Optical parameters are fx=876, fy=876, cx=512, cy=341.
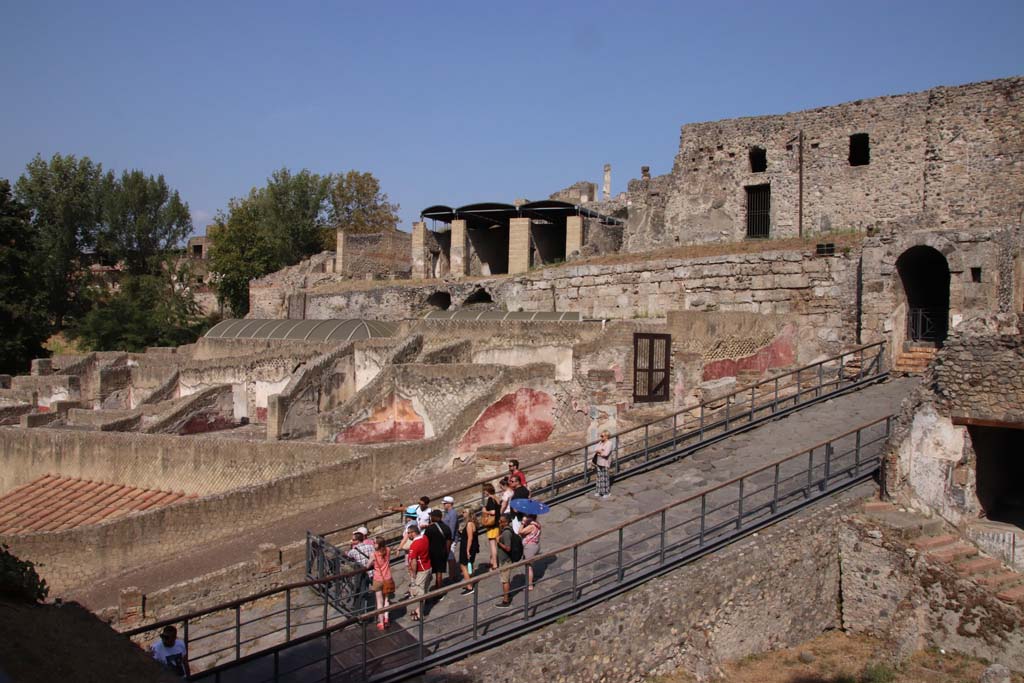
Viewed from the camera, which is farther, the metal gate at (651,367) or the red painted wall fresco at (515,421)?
the metal gate at (651,367)

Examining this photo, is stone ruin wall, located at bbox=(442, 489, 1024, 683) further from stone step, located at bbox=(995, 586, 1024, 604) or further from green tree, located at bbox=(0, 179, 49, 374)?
green tree, located at bbox=(0, 179, 49, 374)

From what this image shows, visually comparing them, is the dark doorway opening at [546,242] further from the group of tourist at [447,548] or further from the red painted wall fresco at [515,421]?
the group of tourist at [447,548]

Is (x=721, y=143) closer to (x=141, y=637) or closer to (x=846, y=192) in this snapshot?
(x=846, y=192)

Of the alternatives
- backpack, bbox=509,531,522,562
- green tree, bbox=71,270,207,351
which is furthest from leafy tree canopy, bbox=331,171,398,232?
backpack, bbox=509,531,522,562

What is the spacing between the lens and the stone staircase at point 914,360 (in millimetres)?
16578

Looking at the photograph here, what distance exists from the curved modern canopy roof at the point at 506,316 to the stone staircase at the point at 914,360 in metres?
8.27

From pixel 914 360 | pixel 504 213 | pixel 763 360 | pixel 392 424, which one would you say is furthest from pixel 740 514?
pixel 504 213

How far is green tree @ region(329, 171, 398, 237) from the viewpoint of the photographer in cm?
5212

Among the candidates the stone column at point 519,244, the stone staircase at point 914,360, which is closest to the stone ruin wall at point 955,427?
the stone staircase at point 914,360

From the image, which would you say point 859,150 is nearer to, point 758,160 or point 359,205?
point 758,160

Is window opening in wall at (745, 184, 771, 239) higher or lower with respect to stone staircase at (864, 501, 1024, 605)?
higher

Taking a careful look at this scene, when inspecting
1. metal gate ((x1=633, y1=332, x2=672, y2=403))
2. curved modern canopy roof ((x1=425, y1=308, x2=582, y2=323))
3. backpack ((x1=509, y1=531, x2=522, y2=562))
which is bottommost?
backpack ((x1=509, y1=531, x2=522, y2=562))

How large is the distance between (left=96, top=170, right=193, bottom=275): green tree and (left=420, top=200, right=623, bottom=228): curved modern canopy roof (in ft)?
76.1

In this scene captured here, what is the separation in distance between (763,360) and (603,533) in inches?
413
